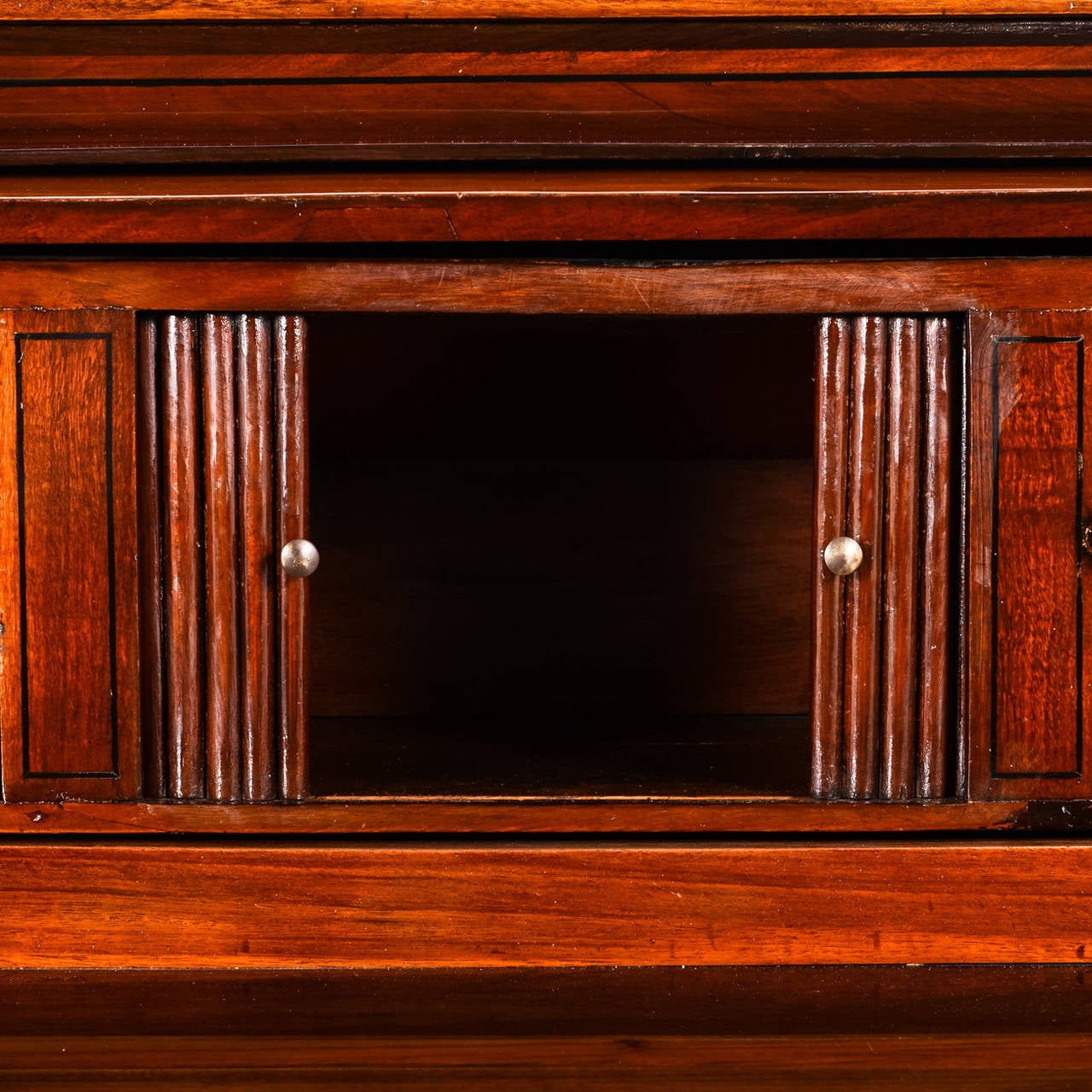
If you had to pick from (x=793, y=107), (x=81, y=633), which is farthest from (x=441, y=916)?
(x=793, y=107)

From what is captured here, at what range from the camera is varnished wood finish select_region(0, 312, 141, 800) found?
566 millimetres

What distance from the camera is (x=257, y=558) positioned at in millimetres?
573

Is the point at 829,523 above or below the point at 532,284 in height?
below

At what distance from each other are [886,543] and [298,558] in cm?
29

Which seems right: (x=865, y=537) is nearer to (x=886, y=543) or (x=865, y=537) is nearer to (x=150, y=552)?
(x=886, y=543)

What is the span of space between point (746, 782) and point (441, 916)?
0.59 ft

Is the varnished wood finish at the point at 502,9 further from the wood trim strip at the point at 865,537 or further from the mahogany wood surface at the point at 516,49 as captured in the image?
the wood trim strip at the point at 865,537

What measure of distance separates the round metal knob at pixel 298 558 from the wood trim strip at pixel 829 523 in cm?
25

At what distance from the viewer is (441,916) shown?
578 millimetres

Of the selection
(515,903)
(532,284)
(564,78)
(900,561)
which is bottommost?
(515,903)

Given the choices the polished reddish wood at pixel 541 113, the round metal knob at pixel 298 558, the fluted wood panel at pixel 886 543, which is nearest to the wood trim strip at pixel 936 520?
the fluted wood panel at pixel 886 543

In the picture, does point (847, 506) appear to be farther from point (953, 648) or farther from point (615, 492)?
point (615, 492)

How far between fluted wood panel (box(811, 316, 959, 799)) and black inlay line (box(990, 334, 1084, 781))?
0.07ft

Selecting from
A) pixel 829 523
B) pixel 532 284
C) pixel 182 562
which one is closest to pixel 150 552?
pixel 182 562
